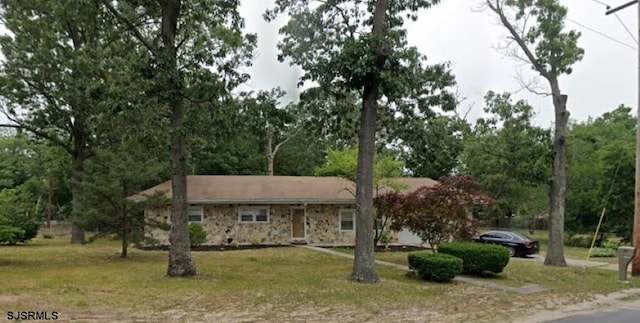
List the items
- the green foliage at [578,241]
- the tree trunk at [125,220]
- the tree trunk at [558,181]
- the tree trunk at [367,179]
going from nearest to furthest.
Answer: the tree trunk at [367,179] < the tree trunk at [125,220] < the tree trunk at [558,181] < the green foliage at [578,241]

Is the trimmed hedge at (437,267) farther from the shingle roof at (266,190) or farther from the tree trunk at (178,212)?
the shingle roof at (266,190)

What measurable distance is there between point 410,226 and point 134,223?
10.4m

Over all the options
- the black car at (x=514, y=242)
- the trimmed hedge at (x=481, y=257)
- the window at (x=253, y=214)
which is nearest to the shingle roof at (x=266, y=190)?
the window at (x=253, y=214)

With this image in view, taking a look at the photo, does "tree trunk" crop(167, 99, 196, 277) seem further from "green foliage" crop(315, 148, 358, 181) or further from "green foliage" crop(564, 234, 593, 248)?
"green foliage" crop(564, 234, 593, 248)

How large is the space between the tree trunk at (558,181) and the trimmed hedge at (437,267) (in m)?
7.34

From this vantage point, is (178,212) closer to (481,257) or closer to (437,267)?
(437,267)

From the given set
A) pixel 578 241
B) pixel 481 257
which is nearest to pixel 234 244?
pixel 481 257

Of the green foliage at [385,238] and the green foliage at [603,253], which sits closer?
the green foliage at [385,238]

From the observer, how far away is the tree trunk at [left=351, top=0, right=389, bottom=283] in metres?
14.3

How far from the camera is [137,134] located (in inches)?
570

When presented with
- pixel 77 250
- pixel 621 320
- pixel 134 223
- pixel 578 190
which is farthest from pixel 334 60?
pixel 578 190

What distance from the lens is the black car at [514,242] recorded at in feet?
83.4

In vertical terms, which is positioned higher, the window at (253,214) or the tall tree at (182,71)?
the tall tree at (182,71)

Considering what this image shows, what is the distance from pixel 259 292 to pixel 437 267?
5302mm
